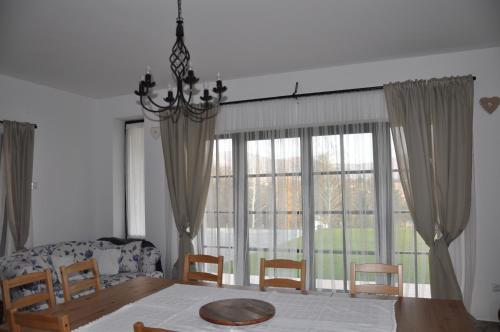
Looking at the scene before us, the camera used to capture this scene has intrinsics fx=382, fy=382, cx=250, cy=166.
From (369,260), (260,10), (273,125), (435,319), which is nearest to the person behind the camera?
(435,319)

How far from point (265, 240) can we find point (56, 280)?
225 cm

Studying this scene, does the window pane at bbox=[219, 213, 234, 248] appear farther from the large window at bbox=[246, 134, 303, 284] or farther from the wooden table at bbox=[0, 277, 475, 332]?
the wooden table at bbox=[0, 277, 475, 332]

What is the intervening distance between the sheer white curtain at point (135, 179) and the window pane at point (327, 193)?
249 centimetres

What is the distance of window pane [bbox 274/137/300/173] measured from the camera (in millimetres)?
4363

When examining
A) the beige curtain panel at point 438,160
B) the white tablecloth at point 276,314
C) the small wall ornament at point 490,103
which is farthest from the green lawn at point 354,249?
the white tablecloth at point 276,314

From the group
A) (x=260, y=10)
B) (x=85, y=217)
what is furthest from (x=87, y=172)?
(x=260, y=10)

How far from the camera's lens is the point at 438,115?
12.1 feet

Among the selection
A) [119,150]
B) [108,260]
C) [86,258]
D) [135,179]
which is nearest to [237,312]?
[108,260]

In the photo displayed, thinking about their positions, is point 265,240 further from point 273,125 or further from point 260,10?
point 260,10

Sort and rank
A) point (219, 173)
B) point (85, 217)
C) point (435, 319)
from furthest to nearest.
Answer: point (85, 217)
point (219, 173)
point (435, 319)

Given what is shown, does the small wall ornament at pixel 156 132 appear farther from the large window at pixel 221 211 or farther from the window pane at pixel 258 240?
the window pane at pixel 258 240

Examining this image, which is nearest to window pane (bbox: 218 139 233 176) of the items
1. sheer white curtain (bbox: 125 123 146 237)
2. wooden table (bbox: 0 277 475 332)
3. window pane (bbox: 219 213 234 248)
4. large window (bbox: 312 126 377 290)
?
window pane (bbox: 219 213 234 248)

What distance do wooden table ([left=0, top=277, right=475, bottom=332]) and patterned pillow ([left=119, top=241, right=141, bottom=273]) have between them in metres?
1.84

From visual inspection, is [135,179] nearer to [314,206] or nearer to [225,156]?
[225,156]
